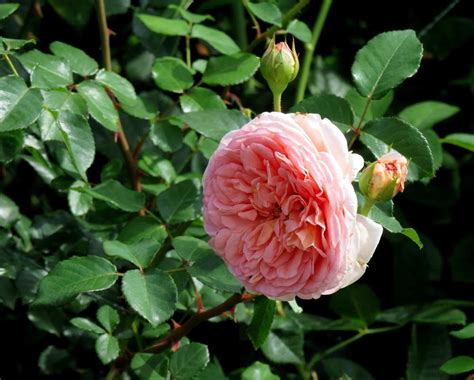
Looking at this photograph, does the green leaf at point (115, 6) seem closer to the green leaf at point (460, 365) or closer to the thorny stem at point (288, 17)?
the thorny stem at point (288, 17)

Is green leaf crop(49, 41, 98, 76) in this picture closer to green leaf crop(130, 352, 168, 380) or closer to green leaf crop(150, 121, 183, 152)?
green leaf crop(150, 121, 183, 152)

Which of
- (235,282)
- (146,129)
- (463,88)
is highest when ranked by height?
(235,282)

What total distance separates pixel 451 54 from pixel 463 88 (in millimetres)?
75

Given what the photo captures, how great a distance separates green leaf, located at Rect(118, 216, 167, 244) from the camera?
48.9 inches

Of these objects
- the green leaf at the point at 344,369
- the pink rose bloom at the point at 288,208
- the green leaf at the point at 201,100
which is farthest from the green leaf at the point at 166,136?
Answer: the green leaf at the point at 344,369

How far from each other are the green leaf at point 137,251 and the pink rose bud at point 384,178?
293 mm

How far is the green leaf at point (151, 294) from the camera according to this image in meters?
1.03

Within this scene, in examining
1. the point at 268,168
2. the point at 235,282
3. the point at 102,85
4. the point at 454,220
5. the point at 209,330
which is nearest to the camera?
the point at 268,168

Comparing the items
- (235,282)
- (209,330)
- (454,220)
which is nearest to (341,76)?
(454,220)

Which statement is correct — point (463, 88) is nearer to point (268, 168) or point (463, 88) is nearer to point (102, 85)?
point (102, 85)

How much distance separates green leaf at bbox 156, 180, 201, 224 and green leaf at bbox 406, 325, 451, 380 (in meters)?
0.48

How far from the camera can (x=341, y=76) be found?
194cm

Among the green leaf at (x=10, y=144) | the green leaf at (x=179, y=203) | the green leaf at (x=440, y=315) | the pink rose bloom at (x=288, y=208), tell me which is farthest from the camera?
the green leaf at (x=440, y=315)

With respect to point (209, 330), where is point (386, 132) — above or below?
above
